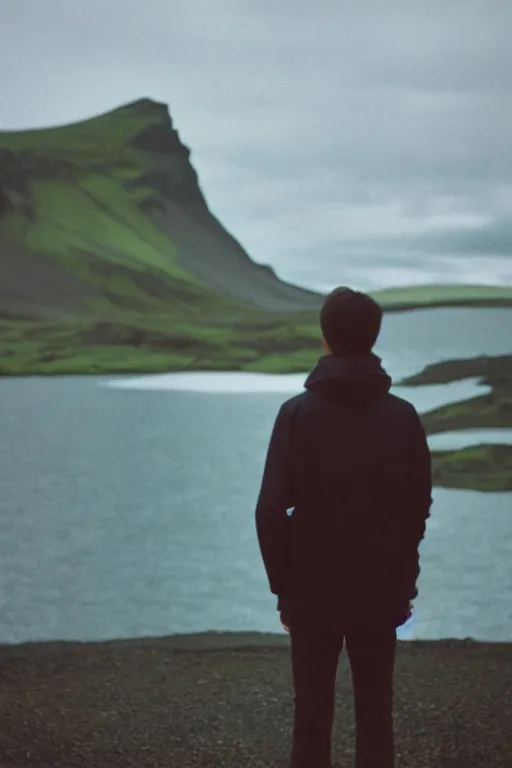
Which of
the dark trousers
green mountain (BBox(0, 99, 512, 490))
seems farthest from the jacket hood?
green mountain (BBox(0, 99, 512, 490))

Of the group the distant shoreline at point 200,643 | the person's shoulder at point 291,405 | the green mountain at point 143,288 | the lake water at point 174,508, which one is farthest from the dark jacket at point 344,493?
the green mountain at point 143,288

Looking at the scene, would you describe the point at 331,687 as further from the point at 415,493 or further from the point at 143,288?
the point at 143,288

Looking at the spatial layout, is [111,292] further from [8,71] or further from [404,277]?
[404,277]

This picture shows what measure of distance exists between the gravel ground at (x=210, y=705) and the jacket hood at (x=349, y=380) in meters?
1.44

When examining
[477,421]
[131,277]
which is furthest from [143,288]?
[477,421]

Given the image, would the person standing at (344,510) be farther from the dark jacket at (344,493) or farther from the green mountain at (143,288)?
the green mountain at (143,288)

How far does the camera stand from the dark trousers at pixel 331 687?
77.8 inches

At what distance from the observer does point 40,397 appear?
5.73 m

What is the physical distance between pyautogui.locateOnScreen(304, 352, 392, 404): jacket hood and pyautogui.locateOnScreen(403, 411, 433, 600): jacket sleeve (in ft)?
0.30

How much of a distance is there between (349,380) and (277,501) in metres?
0.24

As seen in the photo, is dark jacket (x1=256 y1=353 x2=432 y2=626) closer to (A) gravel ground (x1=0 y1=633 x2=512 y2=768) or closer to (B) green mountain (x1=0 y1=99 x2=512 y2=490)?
(A) gravel ground (x1=0 y1=633 x2=512 y2=768)

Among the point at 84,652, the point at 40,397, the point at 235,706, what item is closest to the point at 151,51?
the point at 40,397

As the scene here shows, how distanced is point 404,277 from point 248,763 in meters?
2.79

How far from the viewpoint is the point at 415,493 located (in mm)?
1986
